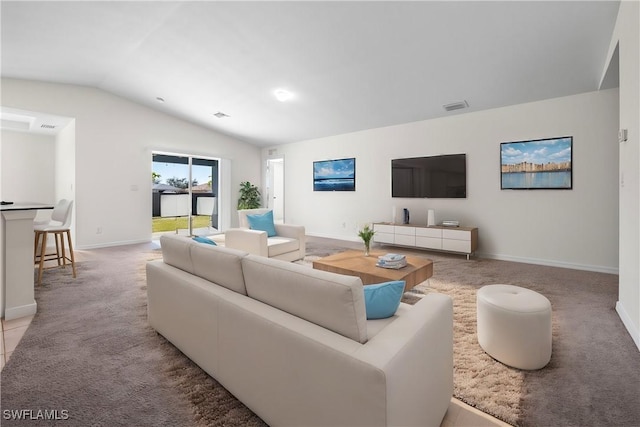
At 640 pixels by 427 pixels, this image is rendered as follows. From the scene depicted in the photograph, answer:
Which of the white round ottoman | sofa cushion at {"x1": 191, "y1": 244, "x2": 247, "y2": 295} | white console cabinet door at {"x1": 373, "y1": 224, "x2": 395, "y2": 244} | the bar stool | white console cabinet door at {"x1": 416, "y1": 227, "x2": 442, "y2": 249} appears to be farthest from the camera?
white console cabinet door at {"x1": 373, "y1": 224, "x2": 395, "y2": 244}

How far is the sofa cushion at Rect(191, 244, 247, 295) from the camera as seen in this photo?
5.30 feet

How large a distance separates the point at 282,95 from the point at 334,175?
2313 mm

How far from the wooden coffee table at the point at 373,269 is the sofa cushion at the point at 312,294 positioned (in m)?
1.50

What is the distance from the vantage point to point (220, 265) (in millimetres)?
1712

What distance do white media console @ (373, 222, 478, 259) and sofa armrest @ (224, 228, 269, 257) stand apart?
8.13ft

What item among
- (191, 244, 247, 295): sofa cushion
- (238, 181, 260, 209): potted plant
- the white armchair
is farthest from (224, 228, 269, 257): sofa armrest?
(238, 181, 260, 209): potted plant

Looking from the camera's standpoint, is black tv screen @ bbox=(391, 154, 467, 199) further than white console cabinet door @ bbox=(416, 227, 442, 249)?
Yes

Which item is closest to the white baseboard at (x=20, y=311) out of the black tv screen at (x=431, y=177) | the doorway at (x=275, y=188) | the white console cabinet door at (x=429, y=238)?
the white console cabinet door at (x=429, y=238)

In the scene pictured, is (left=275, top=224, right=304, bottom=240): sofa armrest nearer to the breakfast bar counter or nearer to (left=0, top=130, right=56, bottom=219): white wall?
the breakfast bar counter

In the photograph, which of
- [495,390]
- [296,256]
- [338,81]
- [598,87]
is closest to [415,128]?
[338,81]

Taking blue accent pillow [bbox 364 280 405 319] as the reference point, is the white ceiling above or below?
above

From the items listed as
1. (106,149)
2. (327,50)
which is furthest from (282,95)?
(106,149)

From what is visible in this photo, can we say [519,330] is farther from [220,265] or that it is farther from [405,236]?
[405,236]

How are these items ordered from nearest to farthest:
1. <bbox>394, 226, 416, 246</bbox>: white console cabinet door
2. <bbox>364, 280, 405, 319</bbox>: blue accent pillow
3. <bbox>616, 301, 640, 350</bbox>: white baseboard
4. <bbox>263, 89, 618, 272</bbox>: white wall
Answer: <bbox>364, 280, 405, 319</bbox>: blue accent pillow < <bbox>616, 301, 640, 350</bbox>: white baseboard < <bbox>263, 89, 618, 272</bbox>: white wall < <bbox>394, 226, 416, 246</bbox>: white console cabinet door
